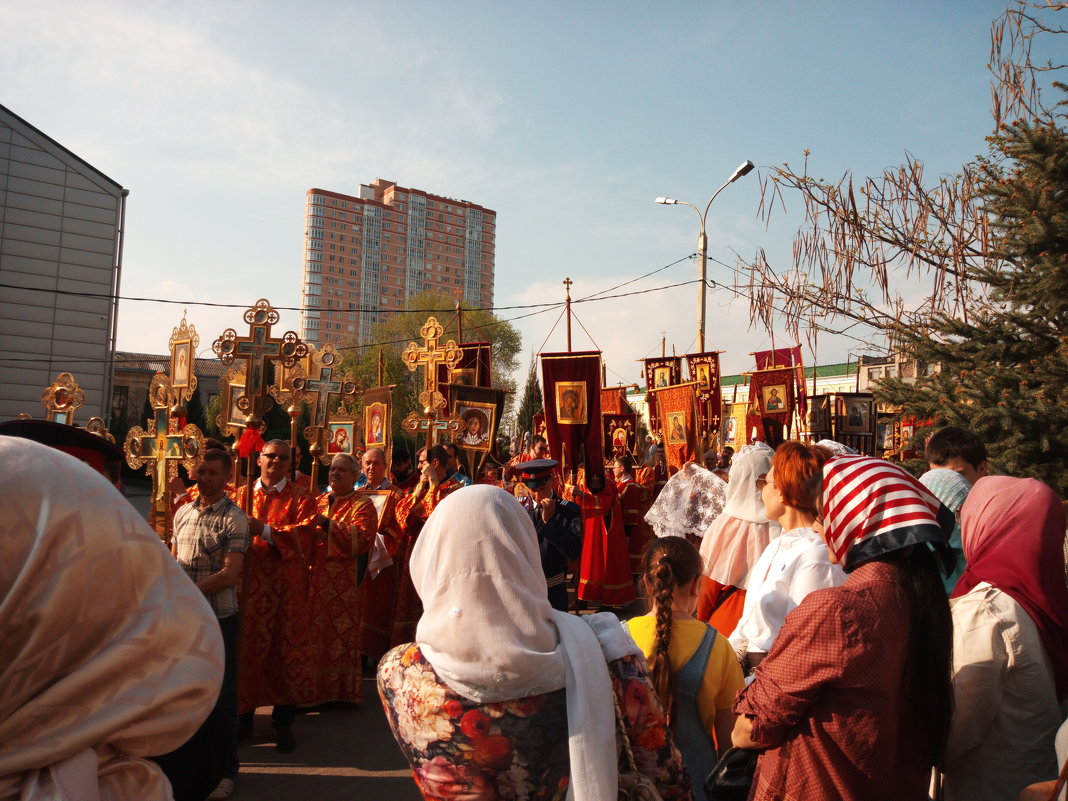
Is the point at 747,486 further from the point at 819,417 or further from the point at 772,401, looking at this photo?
the point at 819,417

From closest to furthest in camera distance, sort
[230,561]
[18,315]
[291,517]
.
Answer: [230,561] → [291,517] → [18,315]

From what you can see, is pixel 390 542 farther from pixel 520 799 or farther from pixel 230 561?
pixel 520 799

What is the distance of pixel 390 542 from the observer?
6.55 metres

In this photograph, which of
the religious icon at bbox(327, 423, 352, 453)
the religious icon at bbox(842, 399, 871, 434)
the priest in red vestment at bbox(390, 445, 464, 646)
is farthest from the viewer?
the religious icon at bbox(842, 399, 871, 434)

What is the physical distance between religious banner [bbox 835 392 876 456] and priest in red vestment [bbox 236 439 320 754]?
43.6 feet

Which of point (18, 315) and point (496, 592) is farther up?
point (18, 315)

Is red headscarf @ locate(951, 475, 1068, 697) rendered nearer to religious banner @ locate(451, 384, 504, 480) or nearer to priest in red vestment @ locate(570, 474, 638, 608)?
religious banner @ locate(451, 384, 504, 480)

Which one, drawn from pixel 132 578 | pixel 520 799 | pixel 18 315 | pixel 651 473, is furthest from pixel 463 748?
pixel 18 315

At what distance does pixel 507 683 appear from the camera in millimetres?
1895

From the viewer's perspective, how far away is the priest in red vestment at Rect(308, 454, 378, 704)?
572 centimetres

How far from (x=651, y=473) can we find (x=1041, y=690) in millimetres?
9544

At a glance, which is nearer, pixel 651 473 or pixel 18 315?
pixel 651 473

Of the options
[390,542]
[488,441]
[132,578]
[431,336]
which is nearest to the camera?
[132,578]

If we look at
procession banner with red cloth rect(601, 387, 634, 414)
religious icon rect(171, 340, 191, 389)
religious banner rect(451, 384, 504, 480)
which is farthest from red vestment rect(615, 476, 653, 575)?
religious icon rect(171, 340, 191, 389)
